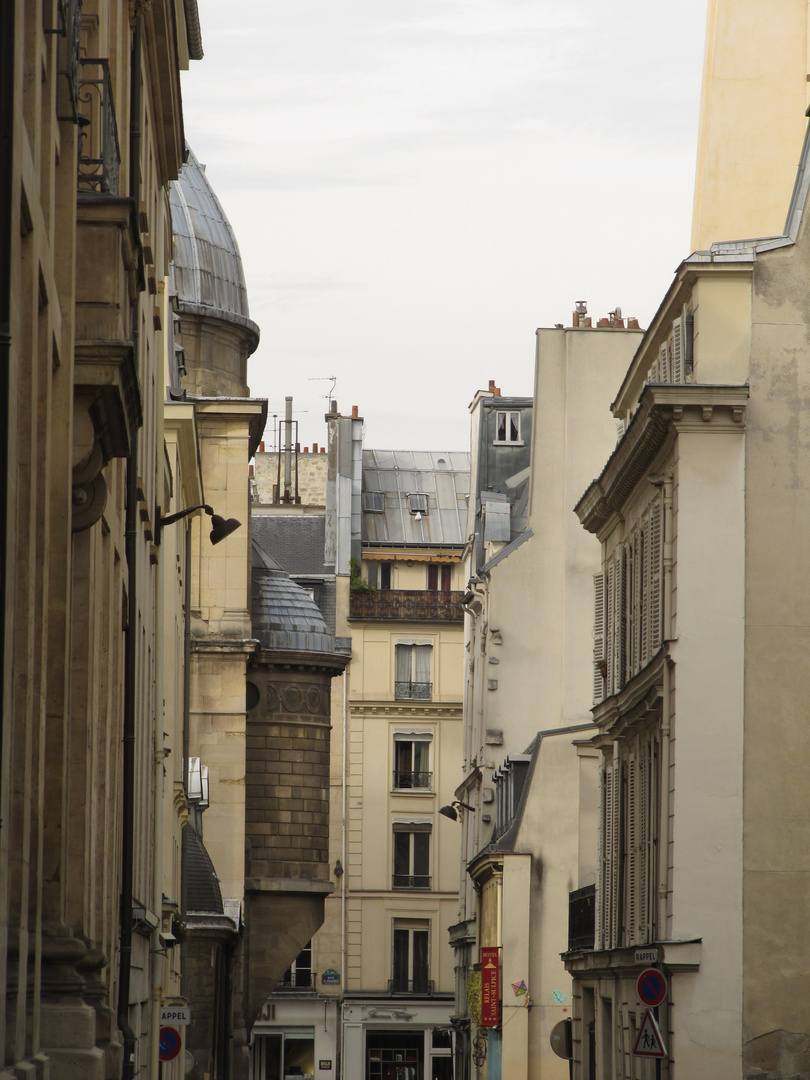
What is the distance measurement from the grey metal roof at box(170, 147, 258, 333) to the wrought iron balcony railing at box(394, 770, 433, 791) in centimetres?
2174

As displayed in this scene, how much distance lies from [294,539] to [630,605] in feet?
131

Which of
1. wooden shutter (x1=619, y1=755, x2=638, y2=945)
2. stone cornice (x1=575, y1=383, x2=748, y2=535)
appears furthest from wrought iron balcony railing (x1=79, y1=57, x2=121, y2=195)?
wooden shutter (x1=619, y1=755, x2=638, y2=945)

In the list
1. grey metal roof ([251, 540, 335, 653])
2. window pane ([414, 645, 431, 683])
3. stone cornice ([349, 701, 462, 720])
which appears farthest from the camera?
window pane ([414, 645, 431, 683])

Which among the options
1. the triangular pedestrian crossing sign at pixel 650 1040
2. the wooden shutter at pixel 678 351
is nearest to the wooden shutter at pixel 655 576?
the wooden shutter at pixel 678 351

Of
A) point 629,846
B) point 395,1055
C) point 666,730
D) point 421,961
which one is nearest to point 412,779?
point 421,961

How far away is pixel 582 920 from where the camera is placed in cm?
3412

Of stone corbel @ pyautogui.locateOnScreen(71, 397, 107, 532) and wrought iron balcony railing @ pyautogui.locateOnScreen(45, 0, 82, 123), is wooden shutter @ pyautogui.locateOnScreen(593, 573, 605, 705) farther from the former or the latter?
wrought iron balcony railing @ pyautogui.locateOnScreen(45, 0, 82, 123)

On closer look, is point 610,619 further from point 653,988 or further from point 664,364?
point 653,988

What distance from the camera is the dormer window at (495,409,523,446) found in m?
55.9

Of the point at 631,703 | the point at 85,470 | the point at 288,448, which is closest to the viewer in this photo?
the point at 85,470

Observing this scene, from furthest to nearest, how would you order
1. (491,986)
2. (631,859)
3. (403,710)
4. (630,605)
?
(403,710), (491,986), (630,605), (631,859)

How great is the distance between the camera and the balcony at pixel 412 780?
65.3 metres

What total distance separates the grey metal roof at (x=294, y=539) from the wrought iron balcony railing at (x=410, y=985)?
13.8 meters

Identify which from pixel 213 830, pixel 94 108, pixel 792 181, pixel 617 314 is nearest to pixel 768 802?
pixel 792 181
